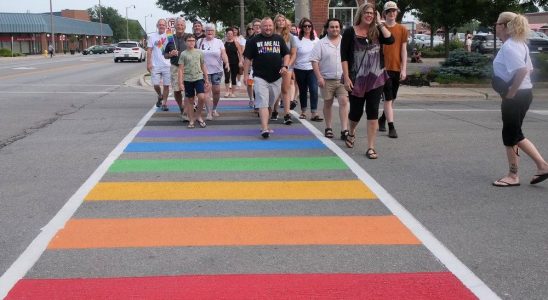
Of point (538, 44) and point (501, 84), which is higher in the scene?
point (538, 44)

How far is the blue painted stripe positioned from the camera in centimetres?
880

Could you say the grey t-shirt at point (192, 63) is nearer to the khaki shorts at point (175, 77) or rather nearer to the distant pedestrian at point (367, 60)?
the khaki shorts at point (175, 77)

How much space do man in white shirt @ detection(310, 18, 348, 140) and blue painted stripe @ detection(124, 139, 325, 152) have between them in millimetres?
656

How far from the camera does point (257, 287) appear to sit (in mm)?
3943

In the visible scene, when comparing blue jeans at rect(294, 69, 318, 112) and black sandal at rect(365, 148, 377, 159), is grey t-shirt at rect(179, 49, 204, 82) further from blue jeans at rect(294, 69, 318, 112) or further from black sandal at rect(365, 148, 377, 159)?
black sandal at rect(365, 148, 377, 159)

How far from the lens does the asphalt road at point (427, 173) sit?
4.58 meters

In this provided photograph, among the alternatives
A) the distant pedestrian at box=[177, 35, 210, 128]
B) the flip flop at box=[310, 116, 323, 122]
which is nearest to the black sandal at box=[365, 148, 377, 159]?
the flip flop at box=[310, 116, 323, 122]

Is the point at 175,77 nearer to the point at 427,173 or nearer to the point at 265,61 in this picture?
the point at 265,61

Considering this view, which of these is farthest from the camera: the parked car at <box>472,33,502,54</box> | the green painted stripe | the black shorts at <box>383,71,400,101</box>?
the parked car at <box>472,33,502,54</box>

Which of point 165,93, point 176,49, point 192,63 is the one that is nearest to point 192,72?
point 192,63

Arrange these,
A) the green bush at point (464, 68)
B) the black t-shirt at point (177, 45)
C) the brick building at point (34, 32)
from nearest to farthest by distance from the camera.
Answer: the black t-shirt at point (177, 45) → the green bush at point (464, 68) → the brick building at point (34, 32)

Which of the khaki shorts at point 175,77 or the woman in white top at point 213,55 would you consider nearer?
the woman in white top at point 213,55

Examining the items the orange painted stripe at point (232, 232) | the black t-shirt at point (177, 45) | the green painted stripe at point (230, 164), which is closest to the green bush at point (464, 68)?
the black t-shirt at point (177, 45)

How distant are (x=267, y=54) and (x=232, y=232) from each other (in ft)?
16.7
